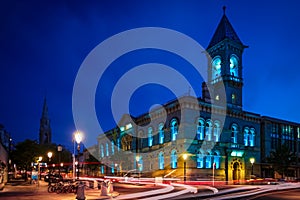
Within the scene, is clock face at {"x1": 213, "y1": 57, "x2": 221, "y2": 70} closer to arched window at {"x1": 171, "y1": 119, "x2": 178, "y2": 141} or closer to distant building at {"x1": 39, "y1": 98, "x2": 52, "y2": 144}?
arched window at {"x1": 171, "y1": 119, "x2": 178, "y2": 141}

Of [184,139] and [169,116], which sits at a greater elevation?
[169,116]

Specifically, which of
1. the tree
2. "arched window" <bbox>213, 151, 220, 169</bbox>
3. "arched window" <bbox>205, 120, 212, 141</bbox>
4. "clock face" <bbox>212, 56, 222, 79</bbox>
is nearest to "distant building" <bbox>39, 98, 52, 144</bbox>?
"clock face" <bbox>212, 56, 222, 79</bbox>

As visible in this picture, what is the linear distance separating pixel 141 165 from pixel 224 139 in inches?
647

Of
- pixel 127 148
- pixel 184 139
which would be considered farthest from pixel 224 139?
pixel 127 148

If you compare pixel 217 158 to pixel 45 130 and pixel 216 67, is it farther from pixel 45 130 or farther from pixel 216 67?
pixel 45 130

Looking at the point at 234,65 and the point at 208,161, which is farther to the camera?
the point at 234,65

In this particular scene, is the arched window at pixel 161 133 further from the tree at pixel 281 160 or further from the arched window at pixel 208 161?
the tree at pixel 281 160

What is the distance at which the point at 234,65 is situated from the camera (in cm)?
6159

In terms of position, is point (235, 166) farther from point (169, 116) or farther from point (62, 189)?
point (62, 189)

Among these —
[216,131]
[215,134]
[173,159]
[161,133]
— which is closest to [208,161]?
[215,134]

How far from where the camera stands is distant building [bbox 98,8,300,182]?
169ft

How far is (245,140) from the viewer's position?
58.2 m

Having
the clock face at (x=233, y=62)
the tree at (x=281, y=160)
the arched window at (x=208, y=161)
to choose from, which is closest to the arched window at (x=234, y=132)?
the arched window at (x=208, y=161)

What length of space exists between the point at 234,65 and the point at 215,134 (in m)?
14.0
